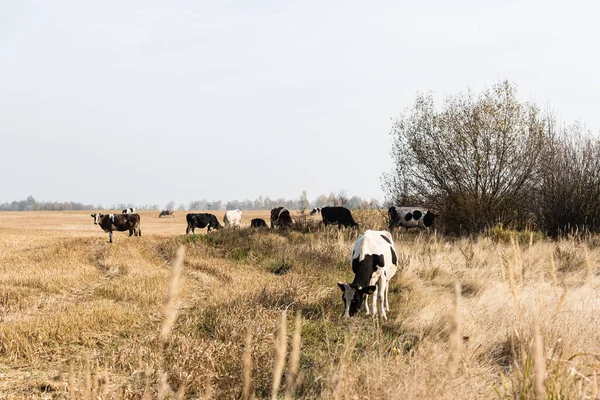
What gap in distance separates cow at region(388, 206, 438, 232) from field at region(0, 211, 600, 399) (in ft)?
19.0

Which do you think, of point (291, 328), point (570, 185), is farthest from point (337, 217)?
point (291, 328)

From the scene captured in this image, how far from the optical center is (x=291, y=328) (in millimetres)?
7707

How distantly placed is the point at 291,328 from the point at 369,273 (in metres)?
1.58

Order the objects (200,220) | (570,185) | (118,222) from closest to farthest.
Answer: (570,185) < (118,222) < (200,220)

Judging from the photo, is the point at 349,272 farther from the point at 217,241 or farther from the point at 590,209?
the point at 590,209

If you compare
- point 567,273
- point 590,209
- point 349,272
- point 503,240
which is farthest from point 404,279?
point 590,209

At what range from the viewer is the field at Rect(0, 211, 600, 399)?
3387 millimetres

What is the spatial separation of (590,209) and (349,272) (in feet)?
41.7

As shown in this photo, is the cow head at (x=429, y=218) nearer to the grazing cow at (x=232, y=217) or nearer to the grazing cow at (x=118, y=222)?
the grazing cow at (x=118, y=222)

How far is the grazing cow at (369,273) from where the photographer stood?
25.8 feet

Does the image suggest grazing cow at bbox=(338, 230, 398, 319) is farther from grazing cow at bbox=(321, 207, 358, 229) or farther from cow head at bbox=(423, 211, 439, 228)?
grazing cow at bbox=(321, 207, 358, 229)

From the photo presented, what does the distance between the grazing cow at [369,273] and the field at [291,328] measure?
1.03ft

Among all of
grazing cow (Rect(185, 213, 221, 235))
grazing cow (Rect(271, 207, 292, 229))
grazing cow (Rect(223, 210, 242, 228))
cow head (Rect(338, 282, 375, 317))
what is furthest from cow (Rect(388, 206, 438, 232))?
grazing cow (Rect(223, 210, 242, 228))

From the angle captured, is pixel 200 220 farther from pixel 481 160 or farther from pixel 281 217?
pixel 481 160
